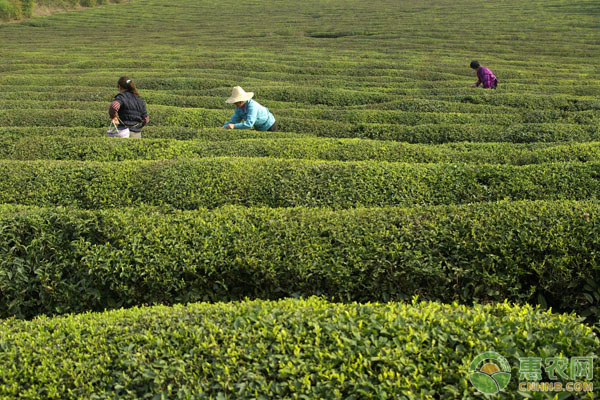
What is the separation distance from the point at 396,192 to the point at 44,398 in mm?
5996

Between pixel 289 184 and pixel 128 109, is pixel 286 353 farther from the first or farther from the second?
pixel 128 109

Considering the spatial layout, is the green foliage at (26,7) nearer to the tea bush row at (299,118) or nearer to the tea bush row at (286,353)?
the tea bush row at (299,118)

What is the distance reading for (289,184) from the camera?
8.27m

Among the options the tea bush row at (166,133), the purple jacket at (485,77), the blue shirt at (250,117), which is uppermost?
the purple jacket at (485,77)

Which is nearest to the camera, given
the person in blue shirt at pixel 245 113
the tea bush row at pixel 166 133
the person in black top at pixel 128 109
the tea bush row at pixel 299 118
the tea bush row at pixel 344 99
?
the person in black top at pixel 128 109

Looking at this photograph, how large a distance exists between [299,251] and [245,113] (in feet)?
21.4

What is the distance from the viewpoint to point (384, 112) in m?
16.7

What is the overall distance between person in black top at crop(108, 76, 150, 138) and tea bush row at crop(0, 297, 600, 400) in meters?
7.52

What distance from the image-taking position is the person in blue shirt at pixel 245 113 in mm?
10898

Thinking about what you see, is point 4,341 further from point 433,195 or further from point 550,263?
point 433,195

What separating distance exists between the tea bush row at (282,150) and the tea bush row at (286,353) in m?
6.62

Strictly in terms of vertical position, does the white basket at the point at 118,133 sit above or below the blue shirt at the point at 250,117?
below

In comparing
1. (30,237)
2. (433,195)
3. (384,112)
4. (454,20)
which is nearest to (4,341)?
(30,237)

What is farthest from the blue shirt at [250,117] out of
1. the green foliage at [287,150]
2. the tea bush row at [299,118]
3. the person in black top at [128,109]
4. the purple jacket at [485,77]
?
the purple jacket at [485,77]
